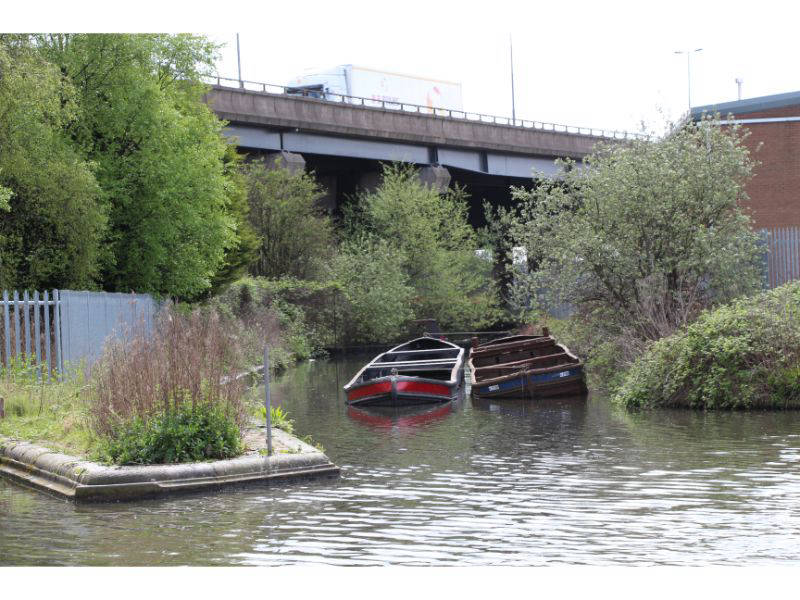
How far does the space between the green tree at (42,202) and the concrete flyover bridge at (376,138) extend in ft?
58.2

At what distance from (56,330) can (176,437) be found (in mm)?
8042

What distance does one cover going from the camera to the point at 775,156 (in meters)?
33.8

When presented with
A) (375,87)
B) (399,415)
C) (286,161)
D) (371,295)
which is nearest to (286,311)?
(371,295)

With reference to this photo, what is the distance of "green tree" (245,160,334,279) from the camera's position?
50375mm

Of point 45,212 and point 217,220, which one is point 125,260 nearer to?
point 217,220

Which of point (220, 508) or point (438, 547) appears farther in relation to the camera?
point (220, 508)

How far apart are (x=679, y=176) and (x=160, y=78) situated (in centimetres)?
1405

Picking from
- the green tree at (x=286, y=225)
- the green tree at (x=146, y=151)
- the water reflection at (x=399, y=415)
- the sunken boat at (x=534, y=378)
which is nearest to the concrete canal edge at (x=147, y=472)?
the water reflection at (x=399, y=415)

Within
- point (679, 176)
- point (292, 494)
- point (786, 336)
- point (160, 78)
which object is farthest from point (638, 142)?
point (292, 494)

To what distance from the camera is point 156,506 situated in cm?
1119

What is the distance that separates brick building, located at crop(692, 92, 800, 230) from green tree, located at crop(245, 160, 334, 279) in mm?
22443

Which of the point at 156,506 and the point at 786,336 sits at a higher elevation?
the point at 786,336

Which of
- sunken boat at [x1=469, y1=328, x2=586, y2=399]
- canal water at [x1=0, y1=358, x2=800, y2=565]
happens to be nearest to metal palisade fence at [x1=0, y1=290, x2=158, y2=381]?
canal water at [x1=0, y1=358, x2=800, y2=565]

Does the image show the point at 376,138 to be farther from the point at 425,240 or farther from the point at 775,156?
the point at 775,156
